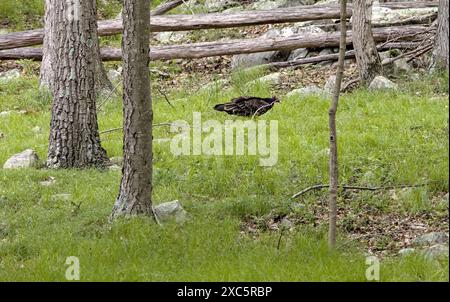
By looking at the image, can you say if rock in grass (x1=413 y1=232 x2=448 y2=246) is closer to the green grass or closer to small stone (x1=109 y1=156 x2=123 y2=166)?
the green grass

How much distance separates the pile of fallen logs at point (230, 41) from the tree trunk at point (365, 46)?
80.2 inches

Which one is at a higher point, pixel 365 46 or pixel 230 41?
pixel 365 46

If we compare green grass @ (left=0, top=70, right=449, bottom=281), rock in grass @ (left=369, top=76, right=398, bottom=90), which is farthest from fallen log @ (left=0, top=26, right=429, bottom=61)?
green grass @ (left=0, top=70, right=449, bottom=281)

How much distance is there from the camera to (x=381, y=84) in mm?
12375

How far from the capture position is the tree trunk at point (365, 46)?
1275 centimetres

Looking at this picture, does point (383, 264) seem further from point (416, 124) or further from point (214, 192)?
point (416, 124)

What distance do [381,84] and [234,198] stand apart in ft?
16.3

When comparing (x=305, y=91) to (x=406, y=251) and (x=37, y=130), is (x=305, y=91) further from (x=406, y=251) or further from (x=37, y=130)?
(x=406, y=251)

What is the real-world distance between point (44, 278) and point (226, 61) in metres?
10.8

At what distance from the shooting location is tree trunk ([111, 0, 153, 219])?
24.5 feet
